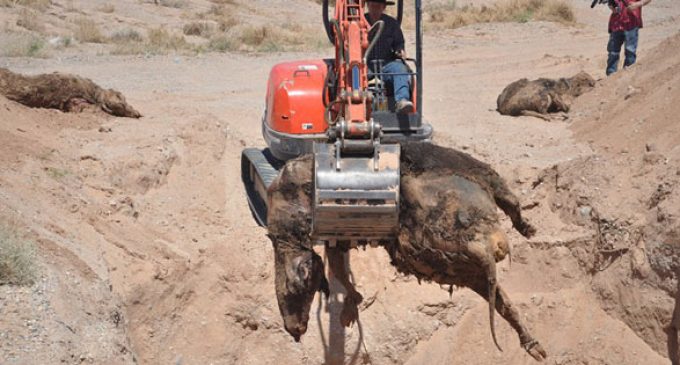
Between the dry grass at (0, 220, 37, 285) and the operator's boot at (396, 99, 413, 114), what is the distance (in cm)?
315

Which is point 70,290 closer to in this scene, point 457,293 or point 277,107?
point 277,107

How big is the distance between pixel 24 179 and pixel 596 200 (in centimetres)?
571

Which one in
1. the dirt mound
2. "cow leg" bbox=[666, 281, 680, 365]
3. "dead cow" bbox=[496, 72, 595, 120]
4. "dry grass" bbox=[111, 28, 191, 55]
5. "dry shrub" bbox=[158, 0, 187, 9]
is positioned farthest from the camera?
"dry shrub" bbox=[158, 0, 187, 9]

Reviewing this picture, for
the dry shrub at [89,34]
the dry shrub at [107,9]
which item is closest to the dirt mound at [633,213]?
the dry shrub at [89,34]

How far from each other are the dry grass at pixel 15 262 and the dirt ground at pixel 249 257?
8cm

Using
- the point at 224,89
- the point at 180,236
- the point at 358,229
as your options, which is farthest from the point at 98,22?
the point at 358,229

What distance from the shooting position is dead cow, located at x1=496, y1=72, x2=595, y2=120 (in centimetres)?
1366

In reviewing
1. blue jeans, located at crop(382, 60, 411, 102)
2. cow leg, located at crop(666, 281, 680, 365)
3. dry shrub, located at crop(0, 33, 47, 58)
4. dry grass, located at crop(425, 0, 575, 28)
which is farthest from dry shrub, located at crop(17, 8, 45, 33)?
cow leg, located at crop(666, 281, 680, 365)

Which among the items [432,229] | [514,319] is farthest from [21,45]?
[514,319]

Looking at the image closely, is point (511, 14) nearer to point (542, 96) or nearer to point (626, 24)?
point (626, 24)

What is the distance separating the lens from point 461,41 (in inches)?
880

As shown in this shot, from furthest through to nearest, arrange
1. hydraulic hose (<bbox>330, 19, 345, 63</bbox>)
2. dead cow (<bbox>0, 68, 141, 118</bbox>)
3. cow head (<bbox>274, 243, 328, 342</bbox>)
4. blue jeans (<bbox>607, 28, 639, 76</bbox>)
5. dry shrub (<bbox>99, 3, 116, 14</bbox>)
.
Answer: dry shrub (<bbox>99, 3, 116, 14</bbox>) → blue jeans (<bbox>607, 28, 639, 76</bbox>) → dead cow (<bbox>0, 68, 141, 118</bbox>) → hydraulic hose (<bbox>330, 19, 345, 63</bbox>) → cow head (<bbox>274, 243, 328, 342</bbox>)

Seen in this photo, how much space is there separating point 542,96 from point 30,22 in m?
13.2

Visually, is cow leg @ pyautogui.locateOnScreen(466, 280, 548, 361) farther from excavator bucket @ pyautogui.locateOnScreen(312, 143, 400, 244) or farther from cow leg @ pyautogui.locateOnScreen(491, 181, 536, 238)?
excavator bucket @ pyautogui.locateOnScreen(312, 143, 400, 244)
